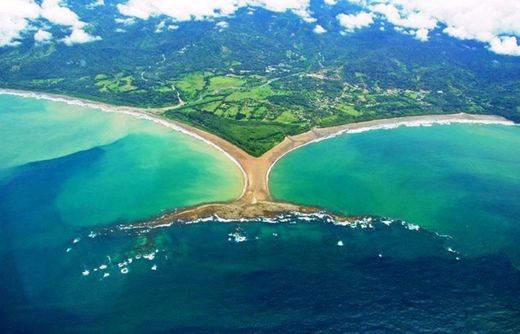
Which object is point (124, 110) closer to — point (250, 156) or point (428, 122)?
point (250, 156)

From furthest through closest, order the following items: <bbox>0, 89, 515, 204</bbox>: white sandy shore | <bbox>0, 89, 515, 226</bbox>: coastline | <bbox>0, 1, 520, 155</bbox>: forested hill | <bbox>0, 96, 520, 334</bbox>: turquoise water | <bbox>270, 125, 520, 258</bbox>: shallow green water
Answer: <bbox>0, 1, 520, 155</bbox>: forested hill < <bbox>0, 89, 515, 204</bbox>: white sandy shore < <bbox>270, 125, 520, 258</bbox>: shallow green water < <bbox>0, 89, 515, 226</bbox>: coastline < <bbox>0, 96, 520, 334</bbox>: turquoise water

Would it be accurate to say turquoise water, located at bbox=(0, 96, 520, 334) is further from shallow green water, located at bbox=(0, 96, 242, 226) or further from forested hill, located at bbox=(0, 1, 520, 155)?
forested hill, located at bbox=(0, 1, 520, 155)

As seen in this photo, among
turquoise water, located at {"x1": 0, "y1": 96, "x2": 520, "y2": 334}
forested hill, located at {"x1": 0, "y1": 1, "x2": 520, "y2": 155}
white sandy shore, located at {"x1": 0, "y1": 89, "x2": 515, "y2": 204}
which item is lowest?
turquoise water, located at {"x1": 0, "y1": 96, "x2": 520, "y2": 334}

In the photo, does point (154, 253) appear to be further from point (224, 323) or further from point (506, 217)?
point (506, 217)

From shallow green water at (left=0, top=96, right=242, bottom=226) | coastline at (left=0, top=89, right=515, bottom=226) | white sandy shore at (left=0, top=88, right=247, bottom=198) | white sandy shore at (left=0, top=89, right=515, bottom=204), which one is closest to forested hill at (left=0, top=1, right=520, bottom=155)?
white sandy shore at (left=0, top=89, right=515, bottom=204)

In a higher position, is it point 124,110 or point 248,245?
point 124,110

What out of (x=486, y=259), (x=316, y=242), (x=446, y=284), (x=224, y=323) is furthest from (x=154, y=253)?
(x=486, y=259)

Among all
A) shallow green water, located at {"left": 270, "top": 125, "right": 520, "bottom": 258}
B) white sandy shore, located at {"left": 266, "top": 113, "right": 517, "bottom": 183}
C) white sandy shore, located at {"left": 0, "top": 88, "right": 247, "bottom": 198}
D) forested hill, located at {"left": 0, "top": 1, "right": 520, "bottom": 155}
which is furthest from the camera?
forested hill, located at {"left": 0, "top": 1, "right": 520, "bottom": 155}

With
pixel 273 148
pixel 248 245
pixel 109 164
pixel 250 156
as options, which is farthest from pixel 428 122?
pixel 109 164
